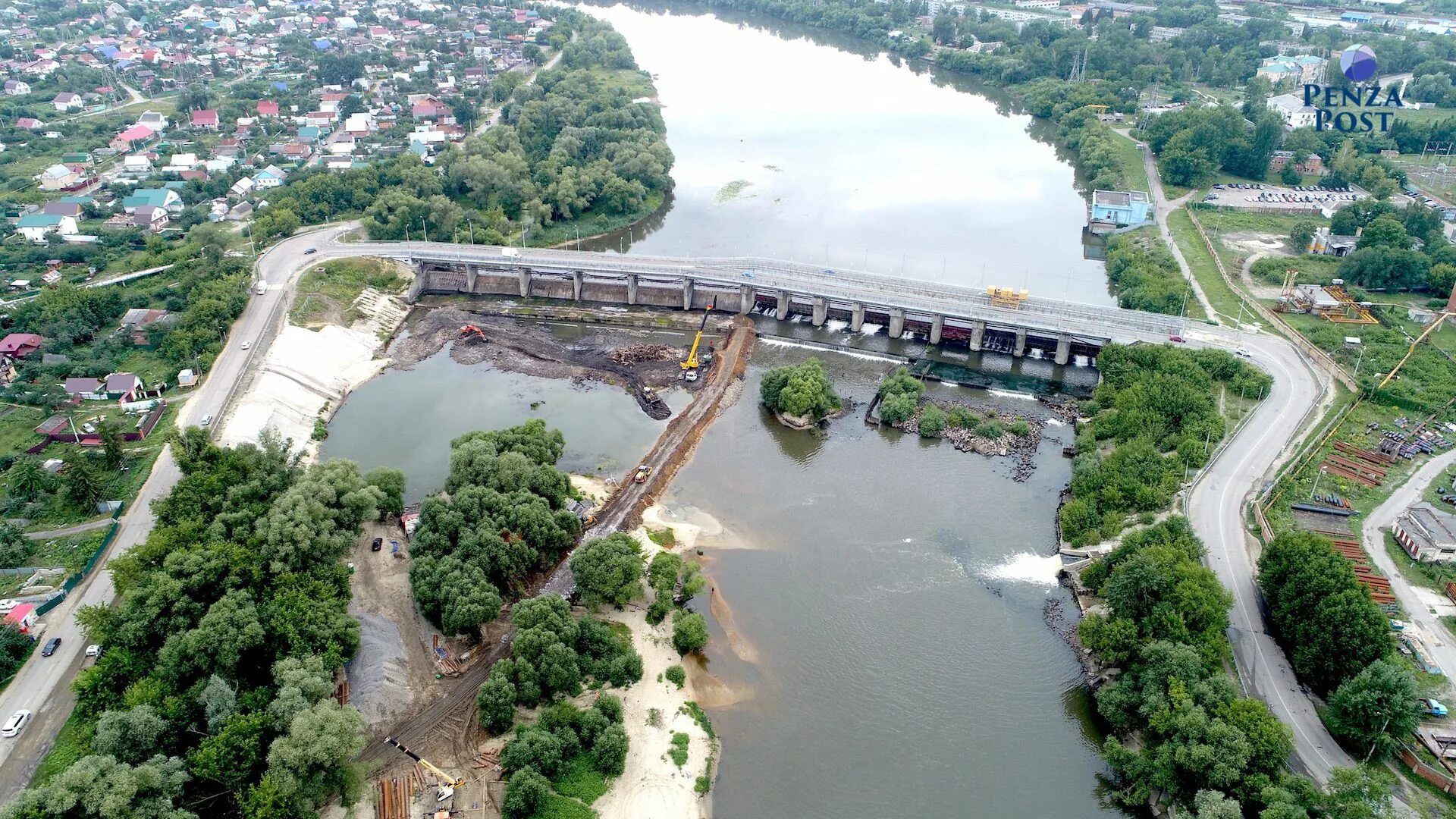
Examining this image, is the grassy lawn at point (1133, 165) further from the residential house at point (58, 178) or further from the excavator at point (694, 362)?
the residential house at point (58, 178)

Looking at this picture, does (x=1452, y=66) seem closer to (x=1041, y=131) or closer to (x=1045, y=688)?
(x=1041, y=131)

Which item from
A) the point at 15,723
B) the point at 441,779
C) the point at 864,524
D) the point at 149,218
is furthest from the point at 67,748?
the point at 149,218

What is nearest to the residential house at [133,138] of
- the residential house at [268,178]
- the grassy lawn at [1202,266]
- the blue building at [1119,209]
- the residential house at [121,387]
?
the residential house at [268,178]

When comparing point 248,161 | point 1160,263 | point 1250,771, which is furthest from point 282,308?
point 1160,263

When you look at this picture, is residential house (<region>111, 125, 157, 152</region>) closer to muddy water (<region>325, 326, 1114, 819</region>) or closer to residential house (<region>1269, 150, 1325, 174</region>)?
muddy water (<region>325, 326, 1114, 819</region>)

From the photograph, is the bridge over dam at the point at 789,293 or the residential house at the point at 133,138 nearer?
the bridge over dam at the point at 789,293

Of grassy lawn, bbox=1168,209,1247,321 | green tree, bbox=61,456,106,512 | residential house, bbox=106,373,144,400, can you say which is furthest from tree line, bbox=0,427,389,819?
grassy lawn, bbox=1168,209,1247,321
